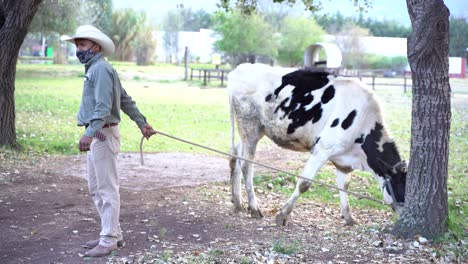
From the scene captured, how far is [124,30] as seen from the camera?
61188 mm

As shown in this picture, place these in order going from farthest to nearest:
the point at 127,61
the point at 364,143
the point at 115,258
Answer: the point at 127,61, the point at 364,143, the point at 115,258

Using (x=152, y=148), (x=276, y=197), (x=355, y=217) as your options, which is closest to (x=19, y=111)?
(x=152, y=148)

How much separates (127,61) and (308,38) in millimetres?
21676

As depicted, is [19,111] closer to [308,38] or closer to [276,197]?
[276,197]

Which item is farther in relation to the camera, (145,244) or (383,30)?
(383,30)

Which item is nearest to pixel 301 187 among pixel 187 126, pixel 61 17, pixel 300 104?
pixel 300 104

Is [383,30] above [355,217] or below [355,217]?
above

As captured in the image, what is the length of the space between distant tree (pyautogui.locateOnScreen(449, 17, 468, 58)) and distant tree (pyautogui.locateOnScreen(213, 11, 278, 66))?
19.4 m

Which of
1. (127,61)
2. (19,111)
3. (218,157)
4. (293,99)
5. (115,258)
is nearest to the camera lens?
(115,258)

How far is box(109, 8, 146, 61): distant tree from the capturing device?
2400 inches

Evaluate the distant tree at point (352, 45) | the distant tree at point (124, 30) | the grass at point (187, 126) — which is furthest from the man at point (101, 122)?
the distant tree at point (124, 30)

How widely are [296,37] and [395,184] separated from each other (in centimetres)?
4357

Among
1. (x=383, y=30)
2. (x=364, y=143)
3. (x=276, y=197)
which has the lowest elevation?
(x=276, y=197)

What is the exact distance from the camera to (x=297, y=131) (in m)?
8.91
